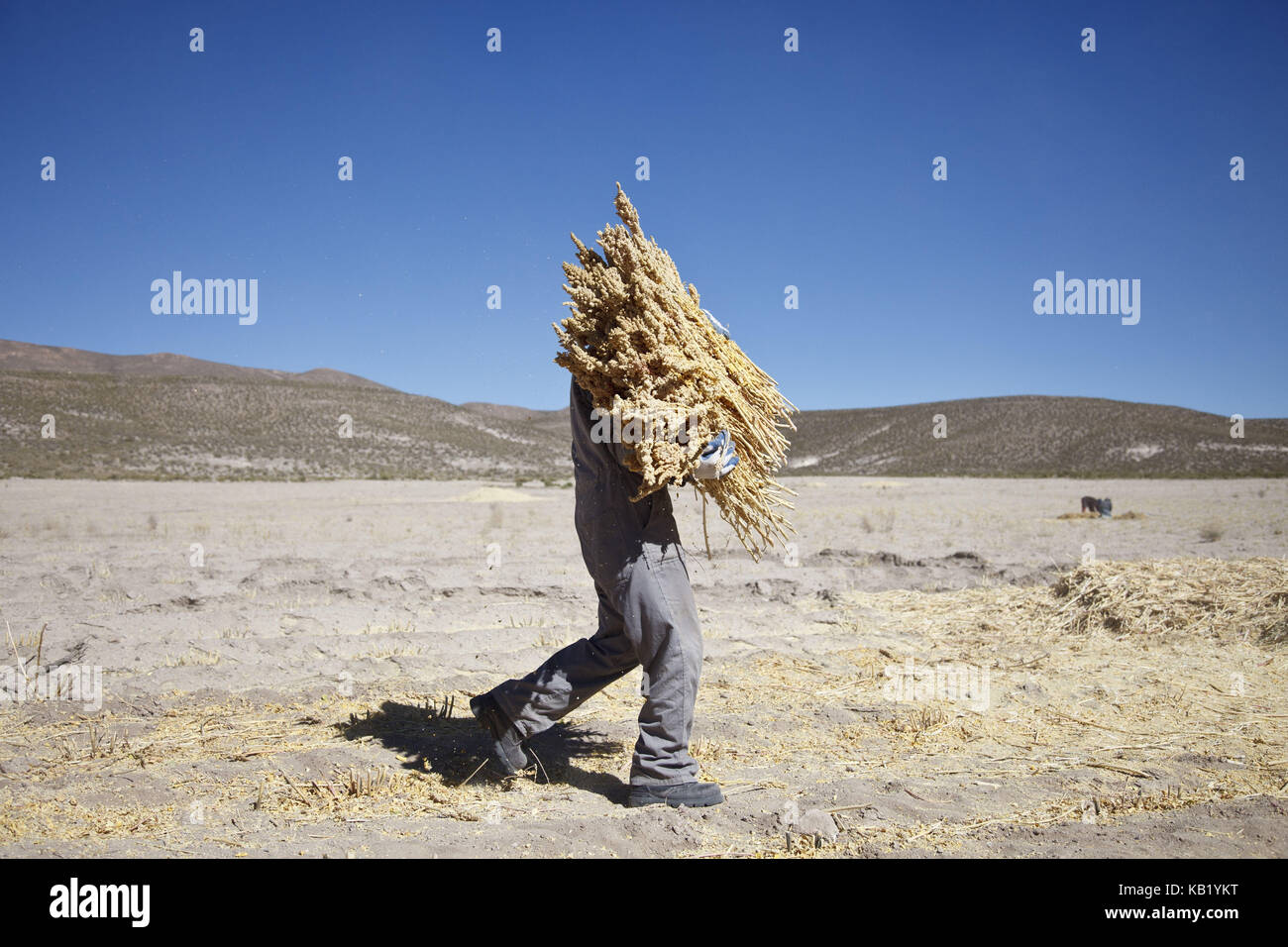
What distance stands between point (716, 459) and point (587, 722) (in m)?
2.09

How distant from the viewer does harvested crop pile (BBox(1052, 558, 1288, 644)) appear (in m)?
6.44

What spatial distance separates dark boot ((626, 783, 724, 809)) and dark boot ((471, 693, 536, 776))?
0.59 metres

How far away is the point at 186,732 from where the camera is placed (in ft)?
14.0

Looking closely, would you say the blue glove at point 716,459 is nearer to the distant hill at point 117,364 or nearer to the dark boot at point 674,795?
the dark boot at point 674,795

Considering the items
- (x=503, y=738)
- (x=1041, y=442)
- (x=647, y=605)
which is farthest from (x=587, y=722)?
(x=1041, y=442)

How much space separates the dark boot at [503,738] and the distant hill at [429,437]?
37588 millimetres

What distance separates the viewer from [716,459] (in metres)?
3.29

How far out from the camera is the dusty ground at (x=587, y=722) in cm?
316
